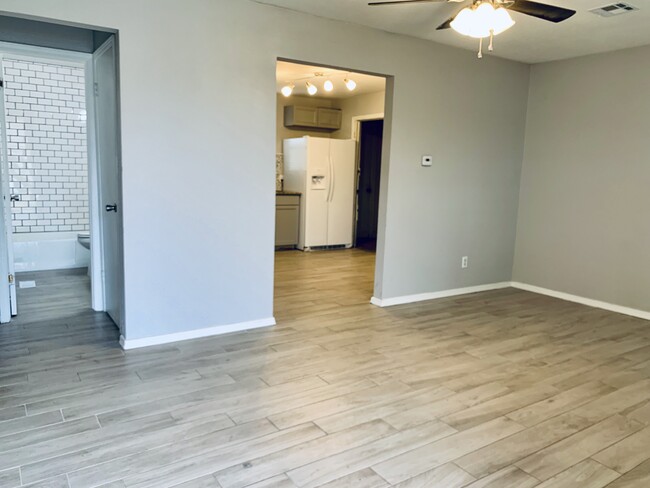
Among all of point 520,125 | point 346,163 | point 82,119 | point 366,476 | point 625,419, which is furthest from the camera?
point 346,163

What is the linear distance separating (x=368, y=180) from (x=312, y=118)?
1.60 m

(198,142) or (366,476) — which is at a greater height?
(198,142)

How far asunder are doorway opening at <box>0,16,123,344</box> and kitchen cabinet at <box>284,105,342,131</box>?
3.27 meters

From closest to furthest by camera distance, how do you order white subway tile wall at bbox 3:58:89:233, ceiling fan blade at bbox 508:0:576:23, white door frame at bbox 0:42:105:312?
ceiling fan blade at bbox 508:0:576:23, white door frame at bbox 0:42:105:312, white subway tile wall at bbox 3:58:89:233

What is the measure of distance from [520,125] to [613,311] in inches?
84.3

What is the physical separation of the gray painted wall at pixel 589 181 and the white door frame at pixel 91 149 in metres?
4.33

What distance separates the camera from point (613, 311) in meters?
4.66

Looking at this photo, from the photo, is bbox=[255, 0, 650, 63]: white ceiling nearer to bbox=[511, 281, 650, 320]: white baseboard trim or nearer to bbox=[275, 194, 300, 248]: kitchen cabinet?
bbox=[511, 281, 650, 320]: white baseboard trim

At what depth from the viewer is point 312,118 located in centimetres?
832

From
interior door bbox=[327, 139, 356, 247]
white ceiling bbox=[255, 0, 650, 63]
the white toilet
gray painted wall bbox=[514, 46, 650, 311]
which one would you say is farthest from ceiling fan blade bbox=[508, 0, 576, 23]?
interior door bbox=[327, 139, 356, 247]

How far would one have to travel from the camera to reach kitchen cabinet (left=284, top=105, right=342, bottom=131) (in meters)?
8.20

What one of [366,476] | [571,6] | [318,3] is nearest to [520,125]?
[571,6]

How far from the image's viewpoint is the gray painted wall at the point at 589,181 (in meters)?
4.49

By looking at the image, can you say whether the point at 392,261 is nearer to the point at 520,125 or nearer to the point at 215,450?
the point at 520,125
